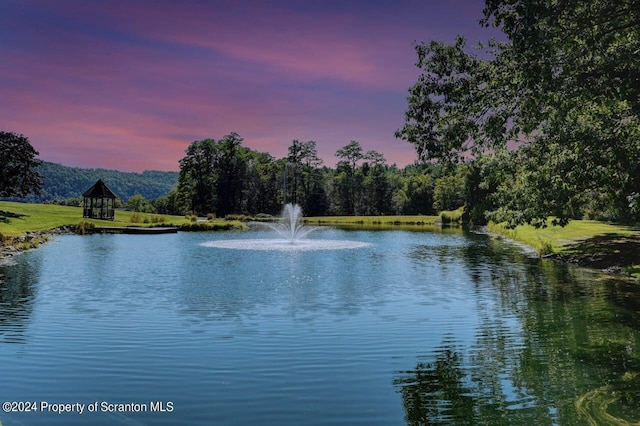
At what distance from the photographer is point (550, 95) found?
14922 mm

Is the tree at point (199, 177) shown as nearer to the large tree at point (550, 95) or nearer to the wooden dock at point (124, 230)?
the wooden dock at point (124, 230)

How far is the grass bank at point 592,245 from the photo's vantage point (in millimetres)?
27875

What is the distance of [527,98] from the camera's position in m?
16.4

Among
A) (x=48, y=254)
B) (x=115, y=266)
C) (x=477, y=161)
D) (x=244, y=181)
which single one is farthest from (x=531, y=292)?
(x=244, y=181)

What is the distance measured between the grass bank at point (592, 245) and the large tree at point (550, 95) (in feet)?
17.0

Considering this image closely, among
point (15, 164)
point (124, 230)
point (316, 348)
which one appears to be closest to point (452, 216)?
point (124, 230)

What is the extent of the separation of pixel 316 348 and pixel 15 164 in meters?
65.2

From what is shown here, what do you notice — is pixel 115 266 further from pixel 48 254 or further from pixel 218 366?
pixel 218 366

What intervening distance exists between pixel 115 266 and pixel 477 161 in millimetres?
19697

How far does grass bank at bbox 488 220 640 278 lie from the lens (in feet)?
91.5

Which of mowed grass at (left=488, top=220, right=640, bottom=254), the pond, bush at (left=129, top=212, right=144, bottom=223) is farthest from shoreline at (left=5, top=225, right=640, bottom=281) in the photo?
bush at (left=129, top=212, right=144, bottom=223)

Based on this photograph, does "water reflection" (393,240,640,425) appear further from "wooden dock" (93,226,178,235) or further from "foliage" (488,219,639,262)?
"wooden dock" (93,226,178,235)

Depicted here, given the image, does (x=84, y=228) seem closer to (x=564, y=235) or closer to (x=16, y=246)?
(x=16, y=246)

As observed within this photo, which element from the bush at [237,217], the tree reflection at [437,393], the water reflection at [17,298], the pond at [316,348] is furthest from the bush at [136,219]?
the tree reflection at [437,393]
